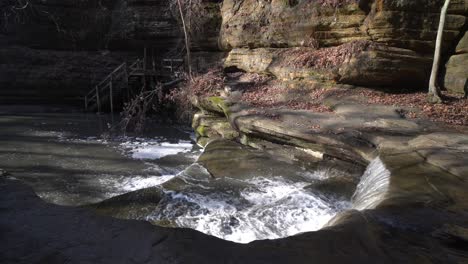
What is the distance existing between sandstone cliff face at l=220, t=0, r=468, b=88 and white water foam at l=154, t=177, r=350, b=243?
6.50 metres

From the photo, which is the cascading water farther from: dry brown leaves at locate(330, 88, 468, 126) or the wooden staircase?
the wooden staircase

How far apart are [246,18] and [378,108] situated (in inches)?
348

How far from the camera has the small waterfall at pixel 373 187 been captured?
488 cm

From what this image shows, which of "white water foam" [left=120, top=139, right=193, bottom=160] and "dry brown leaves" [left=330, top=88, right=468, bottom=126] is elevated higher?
"dry brown leaves" [left=330, top=88, right=468, bottom=126]

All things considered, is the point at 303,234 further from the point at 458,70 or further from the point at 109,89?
the point at 109,89

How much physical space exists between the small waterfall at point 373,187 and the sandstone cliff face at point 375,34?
6.14 metres

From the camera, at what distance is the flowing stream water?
5.81 meters

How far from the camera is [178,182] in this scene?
7.52 m

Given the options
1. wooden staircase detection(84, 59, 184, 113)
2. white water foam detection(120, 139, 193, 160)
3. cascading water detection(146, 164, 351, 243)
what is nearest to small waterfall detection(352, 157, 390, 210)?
cascading water detection(146, 164, 351, 243)

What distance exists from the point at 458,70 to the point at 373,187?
781 cm

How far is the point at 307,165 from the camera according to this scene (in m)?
8.28

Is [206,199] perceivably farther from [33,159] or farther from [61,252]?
[33,159]

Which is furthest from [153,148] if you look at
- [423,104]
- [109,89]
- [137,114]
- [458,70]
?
[109,89]

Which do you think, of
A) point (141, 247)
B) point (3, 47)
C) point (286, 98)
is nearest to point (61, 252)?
point (141, 247)
